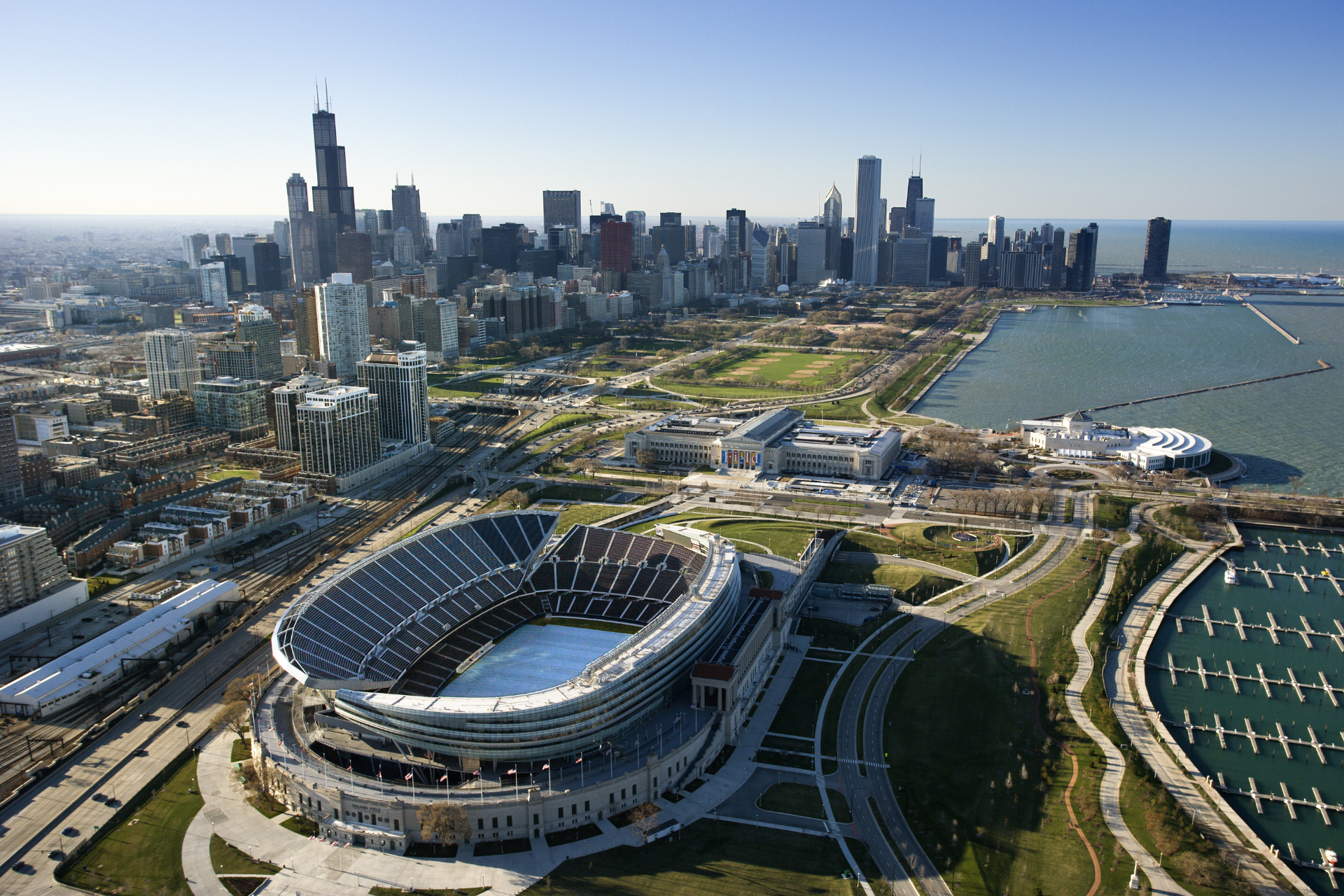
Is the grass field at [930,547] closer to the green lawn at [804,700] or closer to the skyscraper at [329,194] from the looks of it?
the green lawn at [804,700]

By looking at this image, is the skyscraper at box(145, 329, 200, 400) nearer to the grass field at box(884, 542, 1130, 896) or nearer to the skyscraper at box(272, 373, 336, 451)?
the skyscraper at box(272, 373, 336, 451)

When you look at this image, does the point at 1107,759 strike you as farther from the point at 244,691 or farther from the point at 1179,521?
the point at 244,691

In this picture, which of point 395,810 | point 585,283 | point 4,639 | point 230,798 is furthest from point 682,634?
point 585,283

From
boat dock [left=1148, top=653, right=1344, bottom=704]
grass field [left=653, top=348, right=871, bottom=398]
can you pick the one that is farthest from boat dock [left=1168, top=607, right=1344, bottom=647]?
grass field [left=653, top=348, right=871, bottom=398]

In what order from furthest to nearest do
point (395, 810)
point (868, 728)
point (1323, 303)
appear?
point (1323, 303) → point (868, 728) → point (395, 810)

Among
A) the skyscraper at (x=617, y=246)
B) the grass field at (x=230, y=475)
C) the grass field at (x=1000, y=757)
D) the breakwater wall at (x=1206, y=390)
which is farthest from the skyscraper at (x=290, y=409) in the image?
the skyscraper at (x=617, y=246)

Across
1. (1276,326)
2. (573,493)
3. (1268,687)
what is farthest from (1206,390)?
(573,493)

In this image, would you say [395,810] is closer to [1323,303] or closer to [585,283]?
[585,283]

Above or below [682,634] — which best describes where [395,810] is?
below
